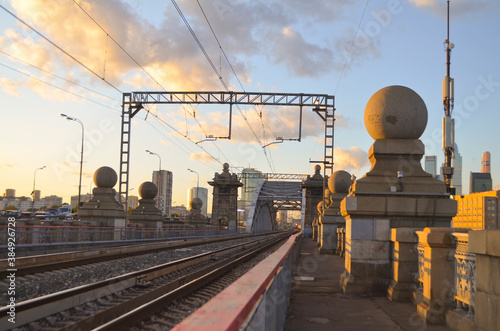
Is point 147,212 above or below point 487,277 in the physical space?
below

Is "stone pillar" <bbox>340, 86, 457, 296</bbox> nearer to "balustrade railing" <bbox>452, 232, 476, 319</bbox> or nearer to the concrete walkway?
the concrete walkway

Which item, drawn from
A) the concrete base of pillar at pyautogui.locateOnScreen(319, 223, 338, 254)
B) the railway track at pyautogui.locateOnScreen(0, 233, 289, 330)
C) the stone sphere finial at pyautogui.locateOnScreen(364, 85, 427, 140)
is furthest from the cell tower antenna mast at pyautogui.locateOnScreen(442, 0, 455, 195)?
the railway track at pyautogui.locateOnScreen(0, 233, 289, 330)

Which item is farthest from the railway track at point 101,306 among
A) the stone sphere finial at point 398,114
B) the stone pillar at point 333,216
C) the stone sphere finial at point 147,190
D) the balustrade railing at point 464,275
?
the stone sphere finial at point 147,190

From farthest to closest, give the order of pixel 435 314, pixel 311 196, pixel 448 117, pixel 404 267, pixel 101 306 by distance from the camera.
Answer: pixel 311 196 < pixel 448 117 < pixel 404 267 < pixel 101 306 < pixel 435 314

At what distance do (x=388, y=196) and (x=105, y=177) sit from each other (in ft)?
82.1

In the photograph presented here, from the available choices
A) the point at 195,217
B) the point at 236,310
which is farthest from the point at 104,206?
the point at 195,217

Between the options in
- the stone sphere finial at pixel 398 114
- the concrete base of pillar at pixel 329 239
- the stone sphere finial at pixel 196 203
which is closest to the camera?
the stone sphere finial at pixel 398 114

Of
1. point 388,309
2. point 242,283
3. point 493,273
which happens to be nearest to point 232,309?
point 242,283

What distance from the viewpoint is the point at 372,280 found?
9.15m

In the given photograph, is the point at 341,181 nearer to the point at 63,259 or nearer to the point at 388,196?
the point at 63,259

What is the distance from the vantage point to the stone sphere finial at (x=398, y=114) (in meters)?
9.71

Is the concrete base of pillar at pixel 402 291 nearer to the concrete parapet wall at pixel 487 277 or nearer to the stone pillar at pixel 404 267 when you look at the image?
the stone pillar at pixel 404 267

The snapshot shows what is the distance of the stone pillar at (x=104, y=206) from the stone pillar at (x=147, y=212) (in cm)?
811

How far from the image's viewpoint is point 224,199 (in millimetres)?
82062
